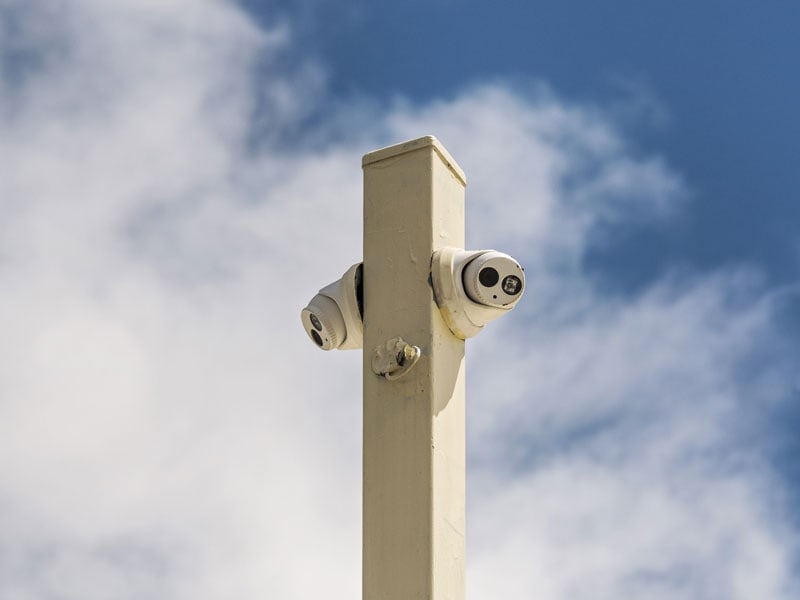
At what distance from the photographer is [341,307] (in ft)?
16.2

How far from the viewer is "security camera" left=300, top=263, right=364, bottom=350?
4906 mm

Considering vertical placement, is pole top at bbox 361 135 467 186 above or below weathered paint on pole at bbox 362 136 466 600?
above

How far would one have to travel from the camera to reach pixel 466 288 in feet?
15.2

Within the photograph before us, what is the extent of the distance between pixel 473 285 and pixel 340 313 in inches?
24.2

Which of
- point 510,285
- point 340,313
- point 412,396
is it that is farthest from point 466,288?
point 340,313

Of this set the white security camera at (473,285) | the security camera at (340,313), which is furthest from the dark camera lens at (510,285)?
the security camera at (340,313)

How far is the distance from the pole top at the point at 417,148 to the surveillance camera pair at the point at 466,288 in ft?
1.35

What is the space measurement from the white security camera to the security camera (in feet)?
1.19

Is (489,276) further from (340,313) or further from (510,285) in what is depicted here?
(340,313)

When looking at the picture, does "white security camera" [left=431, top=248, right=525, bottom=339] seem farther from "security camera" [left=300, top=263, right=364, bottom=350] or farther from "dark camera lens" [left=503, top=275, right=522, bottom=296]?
"security camera" [left=300, top=263, right=364, bottom=350]

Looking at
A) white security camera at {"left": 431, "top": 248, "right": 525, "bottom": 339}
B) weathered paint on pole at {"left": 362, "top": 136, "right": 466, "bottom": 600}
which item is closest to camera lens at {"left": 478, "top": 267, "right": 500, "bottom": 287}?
white security camera at {"left": 431, "top": 248, "right": 525, "bottom": 339}

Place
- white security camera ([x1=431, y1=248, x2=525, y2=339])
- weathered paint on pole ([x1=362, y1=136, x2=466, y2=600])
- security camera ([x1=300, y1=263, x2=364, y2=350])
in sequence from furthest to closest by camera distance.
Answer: security camera ([x1=300, y1=263, x2=364, y2=350])
white security camera ([x1=431, y1=248, x2=525, y2=339])
weathered paint on pole ([x1=362, y1=136, x2=466, y2=600])

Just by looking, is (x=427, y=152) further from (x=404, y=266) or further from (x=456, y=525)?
(x=456, y=525)

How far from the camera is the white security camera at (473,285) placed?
464cm
